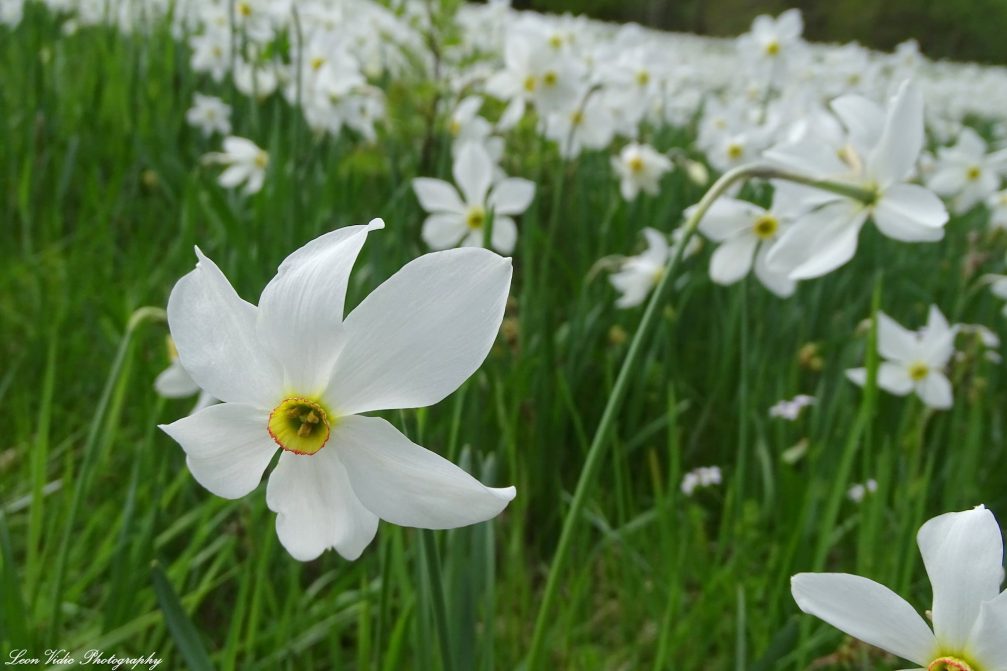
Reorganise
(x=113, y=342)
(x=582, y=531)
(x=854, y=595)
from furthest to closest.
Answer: (x=113, y=342), (x=582, y=531), (x=854, y=595)

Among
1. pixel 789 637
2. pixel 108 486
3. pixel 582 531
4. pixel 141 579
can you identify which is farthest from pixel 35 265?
pixel 789 637

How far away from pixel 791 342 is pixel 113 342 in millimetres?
1684

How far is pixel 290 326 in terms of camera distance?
62 cm

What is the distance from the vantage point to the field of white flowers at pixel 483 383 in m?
0.62

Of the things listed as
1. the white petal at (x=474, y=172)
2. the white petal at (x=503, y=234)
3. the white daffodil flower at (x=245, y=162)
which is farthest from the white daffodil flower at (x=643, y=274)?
the white daffodil flower at (x=245, y=162)

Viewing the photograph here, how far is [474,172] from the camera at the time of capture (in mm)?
1902

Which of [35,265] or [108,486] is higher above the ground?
[35,265]

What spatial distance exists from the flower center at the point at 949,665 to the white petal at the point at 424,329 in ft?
1.20

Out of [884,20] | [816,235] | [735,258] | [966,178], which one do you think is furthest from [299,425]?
[884,20]

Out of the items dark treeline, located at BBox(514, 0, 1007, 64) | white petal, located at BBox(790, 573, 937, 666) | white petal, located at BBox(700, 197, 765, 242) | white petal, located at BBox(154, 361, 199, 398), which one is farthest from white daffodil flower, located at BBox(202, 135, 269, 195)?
dark treeline, located at BBox(514, 0, 1007, 64)

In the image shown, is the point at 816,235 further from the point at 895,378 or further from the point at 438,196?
the point at 438,196

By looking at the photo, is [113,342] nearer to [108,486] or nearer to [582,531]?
[108,486]

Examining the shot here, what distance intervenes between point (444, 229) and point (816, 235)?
3.31 feet

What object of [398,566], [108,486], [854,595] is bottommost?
[108,486]
